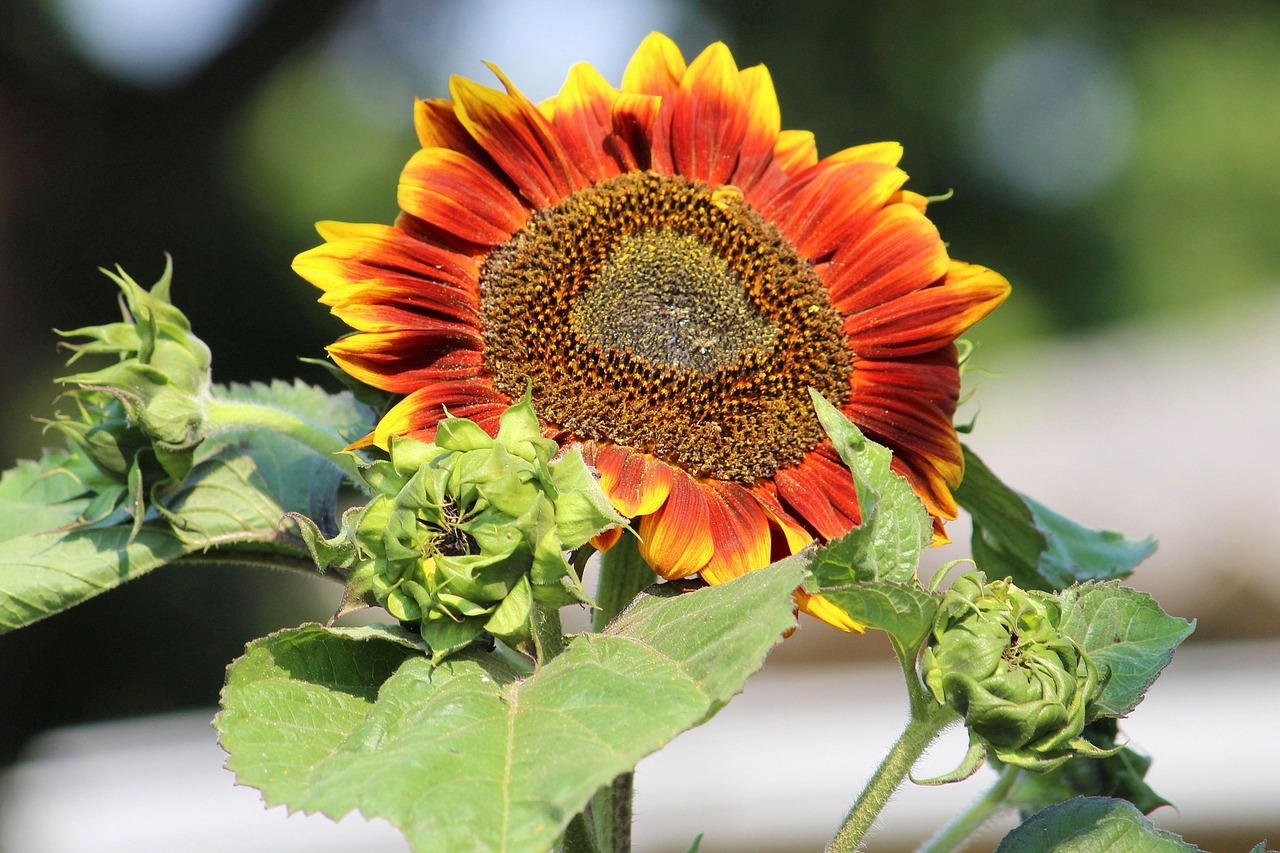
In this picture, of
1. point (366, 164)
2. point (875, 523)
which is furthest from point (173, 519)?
point (366, 164)

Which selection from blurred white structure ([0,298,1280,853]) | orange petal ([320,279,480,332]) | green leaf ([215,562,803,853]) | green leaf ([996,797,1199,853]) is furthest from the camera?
blurred white structure ([0,298,1280,853])

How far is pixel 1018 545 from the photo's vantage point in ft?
3.74

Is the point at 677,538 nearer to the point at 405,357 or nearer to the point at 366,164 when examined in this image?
the point at 405,357

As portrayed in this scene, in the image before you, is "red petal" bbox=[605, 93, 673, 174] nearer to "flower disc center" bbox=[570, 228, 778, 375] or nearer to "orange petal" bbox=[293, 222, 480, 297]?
"flower disc center" bbox=[570, 228, 778, 375]

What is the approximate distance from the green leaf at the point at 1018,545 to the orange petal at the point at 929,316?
10 cm

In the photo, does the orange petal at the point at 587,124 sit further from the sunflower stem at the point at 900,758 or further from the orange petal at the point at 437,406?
the sunflower stem at the point at 900,758

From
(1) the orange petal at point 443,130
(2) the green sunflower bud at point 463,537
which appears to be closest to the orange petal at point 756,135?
(1) the orange petal at point 443,130

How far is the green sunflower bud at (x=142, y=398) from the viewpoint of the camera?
3.07 feet

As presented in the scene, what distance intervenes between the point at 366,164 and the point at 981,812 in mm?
9923

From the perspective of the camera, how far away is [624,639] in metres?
0.73

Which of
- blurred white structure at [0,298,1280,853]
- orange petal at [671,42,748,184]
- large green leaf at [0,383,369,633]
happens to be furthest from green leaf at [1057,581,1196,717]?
blurred white structure at [0,298,1280,853]

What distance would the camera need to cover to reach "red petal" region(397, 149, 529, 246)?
0.98 metres

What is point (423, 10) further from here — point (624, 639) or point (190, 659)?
point (624, 639)

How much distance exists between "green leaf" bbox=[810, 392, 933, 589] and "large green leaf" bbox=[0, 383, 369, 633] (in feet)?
1.49
